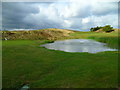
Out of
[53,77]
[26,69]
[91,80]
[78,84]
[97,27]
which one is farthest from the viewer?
[97,27]

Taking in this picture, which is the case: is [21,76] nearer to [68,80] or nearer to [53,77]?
[53,77]

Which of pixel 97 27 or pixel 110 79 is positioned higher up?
pixel 97 27

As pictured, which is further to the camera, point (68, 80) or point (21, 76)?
point (21, 76)

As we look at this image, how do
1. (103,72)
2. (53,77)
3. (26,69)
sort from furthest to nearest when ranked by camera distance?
(26,69)
(103,72)
(53,77)

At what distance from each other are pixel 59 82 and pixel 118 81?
3.84 m

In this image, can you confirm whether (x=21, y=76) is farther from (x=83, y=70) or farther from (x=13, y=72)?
(x=83, y=70)

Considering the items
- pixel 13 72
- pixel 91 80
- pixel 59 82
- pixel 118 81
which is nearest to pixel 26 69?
pixel 13 72

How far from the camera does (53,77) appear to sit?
27.0ft

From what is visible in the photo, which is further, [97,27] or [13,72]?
[97,27]

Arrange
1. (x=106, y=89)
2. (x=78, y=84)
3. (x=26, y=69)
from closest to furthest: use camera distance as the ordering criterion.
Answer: (x=106, y=89)
(x=78, y=84)
(x=26, y=69)

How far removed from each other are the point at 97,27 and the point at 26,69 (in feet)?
403

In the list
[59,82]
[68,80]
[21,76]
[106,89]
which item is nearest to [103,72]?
[106,89]

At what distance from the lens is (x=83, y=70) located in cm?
943

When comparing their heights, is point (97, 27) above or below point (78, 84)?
above
